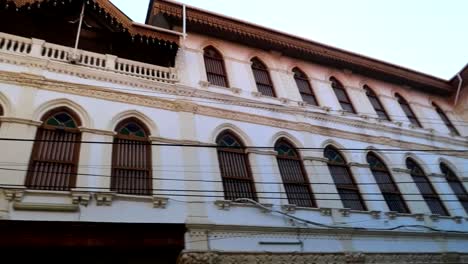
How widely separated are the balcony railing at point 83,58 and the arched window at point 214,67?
1.49 metres

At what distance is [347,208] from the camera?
10.4m

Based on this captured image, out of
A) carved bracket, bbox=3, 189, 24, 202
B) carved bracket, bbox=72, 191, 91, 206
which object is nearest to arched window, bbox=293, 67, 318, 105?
carved bracket, bbox=72, 191, 91, 206

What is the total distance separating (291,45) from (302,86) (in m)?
1.75

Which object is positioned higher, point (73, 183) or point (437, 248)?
point (73, 183)

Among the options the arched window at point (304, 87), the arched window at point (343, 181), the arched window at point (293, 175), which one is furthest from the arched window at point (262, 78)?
the arched window at point (343, 181)

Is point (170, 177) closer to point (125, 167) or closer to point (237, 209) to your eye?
point (125, 167)

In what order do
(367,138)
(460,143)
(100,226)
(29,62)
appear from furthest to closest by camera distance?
(460,143), (367,138), (29,62), (100,226)

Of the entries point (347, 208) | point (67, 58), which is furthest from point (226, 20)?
point (347, 208)

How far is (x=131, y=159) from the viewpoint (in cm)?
894

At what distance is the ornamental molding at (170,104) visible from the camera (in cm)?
899

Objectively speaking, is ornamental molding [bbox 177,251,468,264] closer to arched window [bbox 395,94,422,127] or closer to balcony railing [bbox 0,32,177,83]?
balcony railing [bbox 0,32,177,83]

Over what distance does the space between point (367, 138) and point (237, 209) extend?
261 inches

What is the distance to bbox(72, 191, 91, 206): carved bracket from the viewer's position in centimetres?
751

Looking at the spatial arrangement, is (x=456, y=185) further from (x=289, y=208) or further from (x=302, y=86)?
(x=289, y=208)
